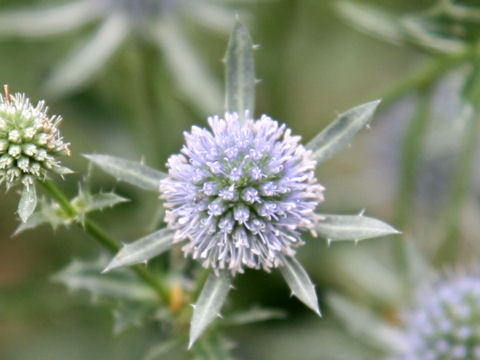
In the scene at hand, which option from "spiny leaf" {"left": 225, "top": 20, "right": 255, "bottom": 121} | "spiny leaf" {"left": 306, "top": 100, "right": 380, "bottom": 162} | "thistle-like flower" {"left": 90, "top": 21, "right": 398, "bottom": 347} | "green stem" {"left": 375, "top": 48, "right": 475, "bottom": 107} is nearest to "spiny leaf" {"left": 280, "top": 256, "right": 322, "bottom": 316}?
"thistle-like flower" {"left": 90, "top": 21, "right": 398, "bottom": 347}

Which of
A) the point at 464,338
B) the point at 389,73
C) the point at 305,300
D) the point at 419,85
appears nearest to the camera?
the point at 305,300

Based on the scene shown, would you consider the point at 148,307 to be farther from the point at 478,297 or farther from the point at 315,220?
the point at 478,297

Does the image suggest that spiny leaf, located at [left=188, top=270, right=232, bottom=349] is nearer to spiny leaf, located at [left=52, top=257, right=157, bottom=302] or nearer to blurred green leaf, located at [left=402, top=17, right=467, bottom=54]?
spiny leaf, located at [left=52, top=257, right=157, bottom=302]

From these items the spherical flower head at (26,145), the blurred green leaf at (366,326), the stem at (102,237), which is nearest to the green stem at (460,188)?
the blurred green leaf at (366,326)

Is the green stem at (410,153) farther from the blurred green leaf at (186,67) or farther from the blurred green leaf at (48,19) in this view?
the blurred green leaf at (48,19)

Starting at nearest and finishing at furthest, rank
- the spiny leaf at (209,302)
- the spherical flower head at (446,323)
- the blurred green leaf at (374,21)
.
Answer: the spiny leaf at (209,302) → the spherical flower head at (446,323) → the blurred green leaf at (374,21)

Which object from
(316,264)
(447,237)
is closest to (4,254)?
(316,264)
